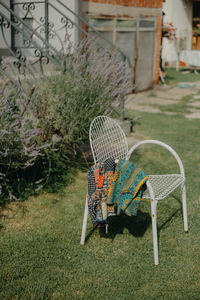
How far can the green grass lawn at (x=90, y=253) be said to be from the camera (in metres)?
2.91

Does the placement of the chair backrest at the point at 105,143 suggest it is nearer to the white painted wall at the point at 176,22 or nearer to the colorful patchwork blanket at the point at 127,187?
the colorful patchwork blanket at the point at 127,187

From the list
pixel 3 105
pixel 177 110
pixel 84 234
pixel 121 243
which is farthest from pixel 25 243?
pixel 177 110

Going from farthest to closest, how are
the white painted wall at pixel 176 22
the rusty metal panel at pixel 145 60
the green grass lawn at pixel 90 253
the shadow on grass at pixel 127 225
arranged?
the white painted wall at pixel 176 22, the rusty metal panel at pixel 145 60, the shadow on grass at pixel 127 225, the green grass lawn at pixel 90 253

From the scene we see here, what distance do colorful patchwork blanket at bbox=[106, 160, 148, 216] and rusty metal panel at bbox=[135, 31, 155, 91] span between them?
7.41 meters

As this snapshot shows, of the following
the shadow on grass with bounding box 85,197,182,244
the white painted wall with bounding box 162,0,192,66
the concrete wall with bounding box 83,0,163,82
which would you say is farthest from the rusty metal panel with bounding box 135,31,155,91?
the shadow on grass with bounding box 85,197,182,244

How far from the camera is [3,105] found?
155 inches

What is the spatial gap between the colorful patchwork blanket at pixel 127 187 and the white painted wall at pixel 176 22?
582 inches

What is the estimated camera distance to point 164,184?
11.5ft

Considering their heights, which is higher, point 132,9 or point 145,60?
point 132,9

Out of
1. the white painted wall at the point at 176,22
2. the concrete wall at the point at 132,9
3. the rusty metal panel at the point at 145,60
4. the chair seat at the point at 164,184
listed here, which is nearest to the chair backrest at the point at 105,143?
the chair seat at the point at 164,184

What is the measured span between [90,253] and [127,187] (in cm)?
72

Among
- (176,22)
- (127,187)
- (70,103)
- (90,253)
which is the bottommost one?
(90,253)

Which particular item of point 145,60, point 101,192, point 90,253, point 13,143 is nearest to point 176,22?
point 145,60

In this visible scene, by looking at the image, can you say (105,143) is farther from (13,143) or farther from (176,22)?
(176,22)
